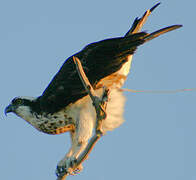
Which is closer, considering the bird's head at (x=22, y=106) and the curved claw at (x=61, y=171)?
the curved claw at (x=61, y=171)

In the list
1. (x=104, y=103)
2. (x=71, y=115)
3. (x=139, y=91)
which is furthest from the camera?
(x=71, y=115)

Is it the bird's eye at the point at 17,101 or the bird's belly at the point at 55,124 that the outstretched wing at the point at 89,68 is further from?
the bird's eye at the point at 17,101

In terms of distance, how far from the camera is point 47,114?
9.01m

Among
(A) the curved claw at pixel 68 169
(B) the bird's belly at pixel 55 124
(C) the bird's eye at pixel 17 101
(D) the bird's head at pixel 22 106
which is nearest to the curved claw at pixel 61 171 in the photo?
(A) the curved claw at pixel 68 169

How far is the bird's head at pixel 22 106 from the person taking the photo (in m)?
9.32

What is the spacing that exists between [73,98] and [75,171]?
1.59 meters

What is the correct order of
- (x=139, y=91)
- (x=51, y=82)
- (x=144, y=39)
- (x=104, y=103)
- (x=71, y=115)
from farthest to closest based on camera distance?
(x=51, y=82), (x=71, y=115), (x=144, y=39), (x=139, y=91), (x=104, y=103)

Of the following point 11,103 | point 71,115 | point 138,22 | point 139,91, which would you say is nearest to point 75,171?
point 71,115

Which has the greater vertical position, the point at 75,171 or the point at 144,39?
the point at 144,39

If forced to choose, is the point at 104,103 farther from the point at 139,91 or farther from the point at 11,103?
the point at 11,103

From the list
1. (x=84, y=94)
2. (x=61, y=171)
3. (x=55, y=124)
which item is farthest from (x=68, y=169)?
(x=84, y=94)

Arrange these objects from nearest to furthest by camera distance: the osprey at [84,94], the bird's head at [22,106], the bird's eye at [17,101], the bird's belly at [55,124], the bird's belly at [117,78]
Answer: the osprey at [84,94], the bird's belly at [117,78], the bird's belly at [55,124], the bird's head at [22,106], the bird's eye at [17,101]

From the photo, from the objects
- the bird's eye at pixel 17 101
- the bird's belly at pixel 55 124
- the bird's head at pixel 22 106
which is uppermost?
the bird's eye at pixel 17 101

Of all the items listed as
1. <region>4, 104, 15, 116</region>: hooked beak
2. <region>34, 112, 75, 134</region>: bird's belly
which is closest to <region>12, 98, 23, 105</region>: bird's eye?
<region>4, 104, 15, 116</region>: hooked beak
